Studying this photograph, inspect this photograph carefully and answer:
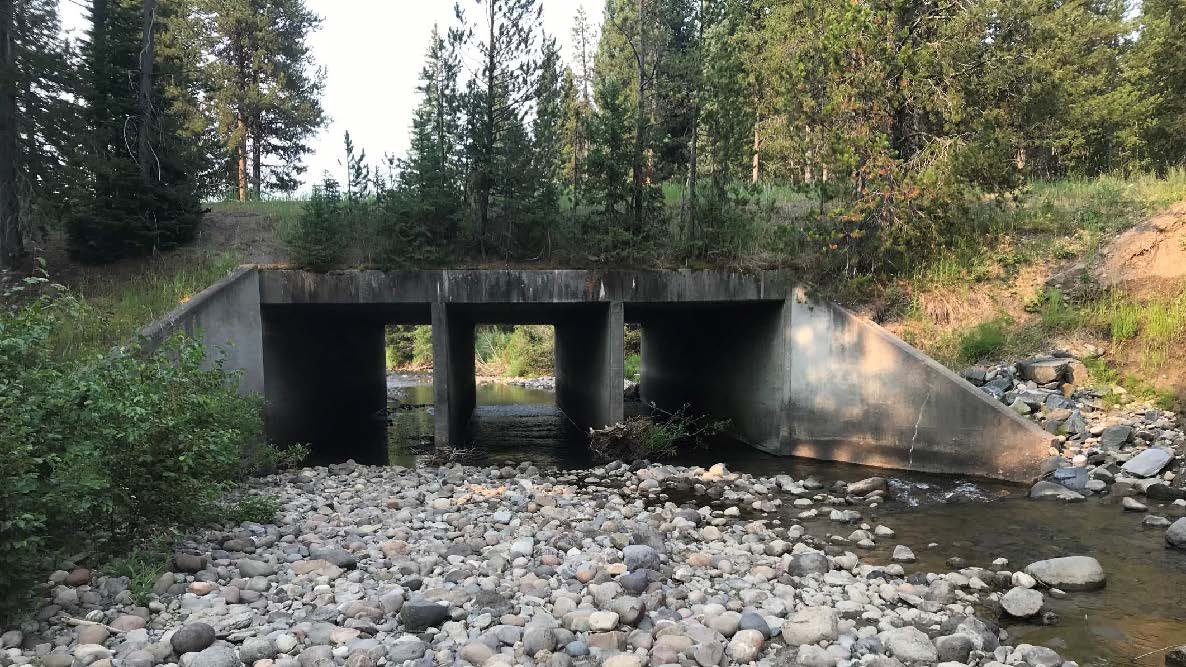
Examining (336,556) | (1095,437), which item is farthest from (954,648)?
(1095,437)

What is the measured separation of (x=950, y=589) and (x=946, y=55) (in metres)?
10.2

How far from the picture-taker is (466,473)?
37.4 feet

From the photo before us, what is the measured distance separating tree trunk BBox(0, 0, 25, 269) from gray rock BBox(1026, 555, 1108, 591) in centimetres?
1762

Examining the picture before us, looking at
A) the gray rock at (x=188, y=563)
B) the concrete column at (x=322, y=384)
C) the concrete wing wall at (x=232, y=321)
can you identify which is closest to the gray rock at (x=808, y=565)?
the gray rock at (x=188, y=563)

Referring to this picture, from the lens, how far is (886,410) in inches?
440

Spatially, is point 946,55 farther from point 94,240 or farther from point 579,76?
point 579,76

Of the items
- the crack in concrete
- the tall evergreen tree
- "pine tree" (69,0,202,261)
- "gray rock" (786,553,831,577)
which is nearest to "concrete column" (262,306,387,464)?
"pine tree" (69,0,202,261)

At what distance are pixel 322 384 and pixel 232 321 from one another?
15.1ft

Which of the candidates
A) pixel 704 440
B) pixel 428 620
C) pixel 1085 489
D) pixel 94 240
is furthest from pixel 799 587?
pixel 94 240

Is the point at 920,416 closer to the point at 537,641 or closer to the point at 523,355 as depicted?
the point at 537,641

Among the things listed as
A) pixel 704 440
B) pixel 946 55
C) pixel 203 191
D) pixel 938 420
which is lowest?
pixel 704 440

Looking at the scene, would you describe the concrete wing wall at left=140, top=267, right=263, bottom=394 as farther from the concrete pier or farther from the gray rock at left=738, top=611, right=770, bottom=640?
the gray rock at left=738, top=611, right=770, bottom=640

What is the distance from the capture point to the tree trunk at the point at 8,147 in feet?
42.5

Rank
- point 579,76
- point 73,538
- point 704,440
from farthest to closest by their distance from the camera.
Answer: point 579,76 → point 704,440 → point 73,538
